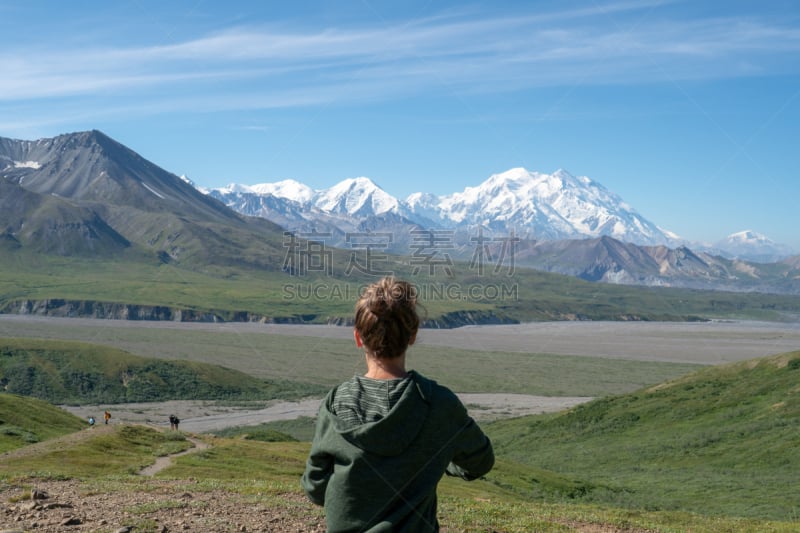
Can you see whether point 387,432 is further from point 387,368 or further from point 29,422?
point 29,422

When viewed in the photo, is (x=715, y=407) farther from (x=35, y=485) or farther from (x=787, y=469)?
(x=35, y=485)

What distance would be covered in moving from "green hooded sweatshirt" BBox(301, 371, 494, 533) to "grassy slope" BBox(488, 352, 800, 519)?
103 feet

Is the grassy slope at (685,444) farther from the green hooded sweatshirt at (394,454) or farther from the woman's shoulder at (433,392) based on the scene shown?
the woman's shoulder at (433,392)

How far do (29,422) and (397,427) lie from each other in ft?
188

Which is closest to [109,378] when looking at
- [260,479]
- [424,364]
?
[424,364]

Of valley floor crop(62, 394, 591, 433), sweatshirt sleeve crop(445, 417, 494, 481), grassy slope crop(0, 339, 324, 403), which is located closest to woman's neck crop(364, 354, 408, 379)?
sweatshirt sleeve crop(445, 417, 494, 481)

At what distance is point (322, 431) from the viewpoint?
21.5 ft

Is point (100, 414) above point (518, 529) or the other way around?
the other way around

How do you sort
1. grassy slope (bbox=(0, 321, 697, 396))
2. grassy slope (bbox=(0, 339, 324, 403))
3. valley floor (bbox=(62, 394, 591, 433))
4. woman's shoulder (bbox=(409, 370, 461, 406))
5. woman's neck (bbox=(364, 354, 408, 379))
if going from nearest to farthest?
woman's shoulder (bbox=(409, 370, 461, 406)) < woman's neck (bbox=(364, 354, 408, 379)) < valley floor (bbox=(62, 394, 591, 433)) < grassy slope (bbox=(0, 339, 324, 403)) < grassy slope (bbox=(0, 321, 697, 396))

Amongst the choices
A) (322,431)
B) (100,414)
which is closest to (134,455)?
(322,431)

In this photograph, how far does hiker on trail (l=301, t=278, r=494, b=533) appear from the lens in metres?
6.26

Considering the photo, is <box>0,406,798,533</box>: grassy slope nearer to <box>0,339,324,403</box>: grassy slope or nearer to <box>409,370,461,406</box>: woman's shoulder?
<box>409,370,461,406</box>: woman's shoulder

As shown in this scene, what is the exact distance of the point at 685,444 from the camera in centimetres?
5772

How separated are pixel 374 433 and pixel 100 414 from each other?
98.9 metres
